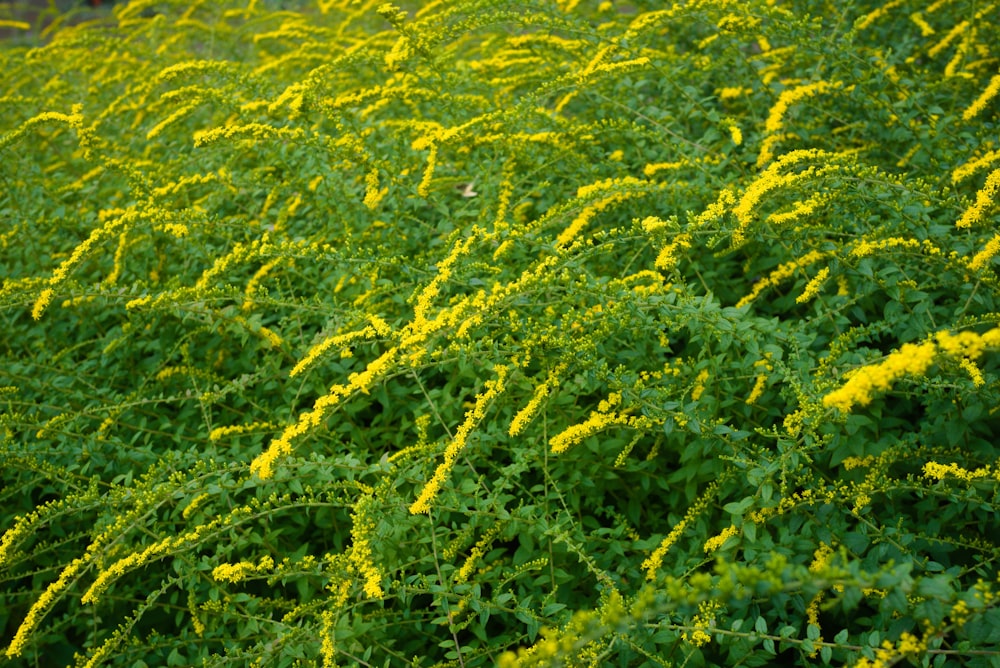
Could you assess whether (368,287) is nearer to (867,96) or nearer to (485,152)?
(485,152)

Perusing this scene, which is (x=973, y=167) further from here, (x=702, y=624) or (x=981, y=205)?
(x=702, y=624)

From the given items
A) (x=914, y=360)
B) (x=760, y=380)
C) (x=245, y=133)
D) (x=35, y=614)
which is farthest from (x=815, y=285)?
(x=35, y=614)

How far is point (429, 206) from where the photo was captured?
159 inches

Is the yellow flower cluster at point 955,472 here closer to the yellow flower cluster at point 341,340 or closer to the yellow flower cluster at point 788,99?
the yellow flower cluster at point 788,99

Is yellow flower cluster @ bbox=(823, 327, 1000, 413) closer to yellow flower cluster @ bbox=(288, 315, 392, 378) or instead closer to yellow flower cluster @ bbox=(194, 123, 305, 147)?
yellow flower cluster @ bbox=(288, 315, 392, 378)

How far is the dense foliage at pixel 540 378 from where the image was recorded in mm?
2441

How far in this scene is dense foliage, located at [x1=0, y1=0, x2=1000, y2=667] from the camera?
96.1 inches

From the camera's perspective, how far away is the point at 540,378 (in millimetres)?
2953

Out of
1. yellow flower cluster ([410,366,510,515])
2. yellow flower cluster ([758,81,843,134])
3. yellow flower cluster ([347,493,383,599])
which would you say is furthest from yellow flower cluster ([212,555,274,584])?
yellow flower cluster ([758,81,843,134])

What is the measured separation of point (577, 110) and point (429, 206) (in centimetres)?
119

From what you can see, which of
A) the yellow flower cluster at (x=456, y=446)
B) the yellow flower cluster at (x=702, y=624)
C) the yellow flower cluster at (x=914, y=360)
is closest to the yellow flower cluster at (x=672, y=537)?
the yellow flower cluster at (x=702, y=624)

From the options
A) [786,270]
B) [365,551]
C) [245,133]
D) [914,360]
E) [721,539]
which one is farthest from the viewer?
[245,133]

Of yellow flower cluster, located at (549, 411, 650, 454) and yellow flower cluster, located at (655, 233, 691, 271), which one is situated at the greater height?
yellow flower cluster, located at (655, 233, 691, 271)

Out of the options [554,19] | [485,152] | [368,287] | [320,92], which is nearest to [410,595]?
[368,287]
